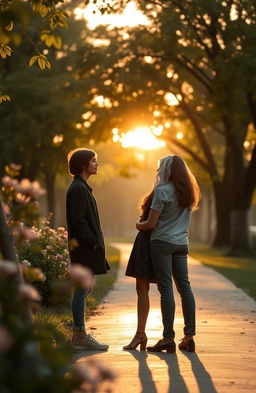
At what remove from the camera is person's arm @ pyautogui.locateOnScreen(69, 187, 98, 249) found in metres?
8.30

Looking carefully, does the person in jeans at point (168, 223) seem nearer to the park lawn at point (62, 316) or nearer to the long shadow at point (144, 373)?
the long shadow at point (144, 373)

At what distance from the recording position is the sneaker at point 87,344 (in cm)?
855

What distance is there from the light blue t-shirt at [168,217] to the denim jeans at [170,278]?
2.5 inches

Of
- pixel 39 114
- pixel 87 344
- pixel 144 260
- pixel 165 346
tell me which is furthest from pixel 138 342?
pixel 39 114

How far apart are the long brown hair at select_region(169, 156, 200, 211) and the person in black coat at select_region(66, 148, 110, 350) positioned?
2.39 ft

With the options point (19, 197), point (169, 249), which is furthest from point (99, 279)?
point (19, 197)

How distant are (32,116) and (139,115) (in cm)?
428

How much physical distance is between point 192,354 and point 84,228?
150 cm

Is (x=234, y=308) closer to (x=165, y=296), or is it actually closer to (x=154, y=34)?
(x=165, y=296)

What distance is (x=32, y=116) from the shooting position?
122 feet

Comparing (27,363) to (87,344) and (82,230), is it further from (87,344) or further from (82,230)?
(87,344)

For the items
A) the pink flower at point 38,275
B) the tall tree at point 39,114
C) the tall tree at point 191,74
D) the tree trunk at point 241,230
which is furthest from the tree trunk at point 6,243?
the tree trunk at point 241,230

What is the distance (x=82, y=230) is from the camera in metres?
8.29

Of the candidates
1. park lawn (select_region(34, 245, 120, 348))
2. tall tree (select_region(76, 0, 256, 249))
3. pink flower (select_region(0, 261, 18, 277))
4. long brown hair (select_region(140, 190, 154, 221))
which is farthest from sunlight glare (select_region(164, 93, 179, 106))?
pink flower (select_region(0, 261, 18, 277))
